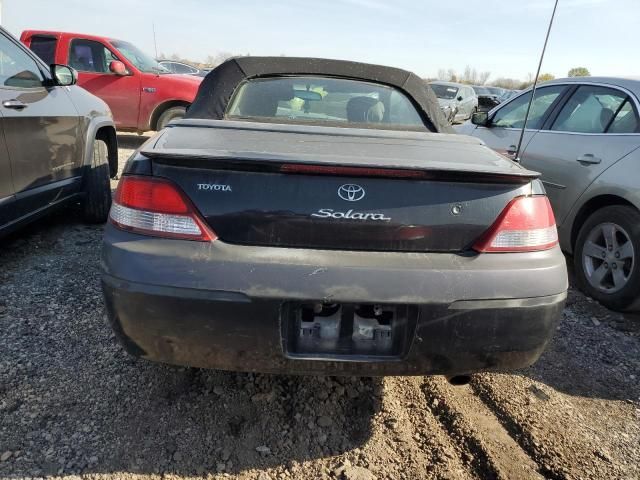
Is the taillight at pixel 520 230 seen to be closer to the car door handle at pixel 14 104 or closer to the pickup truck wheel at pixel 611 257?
the pickup truck wheel at pixel 611 257

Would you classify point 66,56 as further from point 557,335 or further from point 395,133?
point 557,335

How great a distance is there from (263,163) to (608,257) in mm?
2964

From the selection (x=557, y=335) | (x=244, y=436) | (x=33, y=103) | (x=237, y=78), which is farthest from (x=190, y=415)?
(x=33, y=103)

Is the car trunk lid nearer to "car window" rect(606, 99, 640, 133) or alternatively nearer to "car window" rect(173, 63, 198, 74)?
"car window" rect(606, 99, 640, 133)

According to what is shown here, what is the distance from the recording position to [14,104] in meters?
3.19

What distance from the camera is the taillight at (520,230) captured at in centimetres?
188

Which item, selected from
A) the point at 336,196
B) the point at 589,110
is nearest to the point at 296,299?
the point at 336,196

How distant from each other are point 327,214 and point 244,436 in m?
1.05

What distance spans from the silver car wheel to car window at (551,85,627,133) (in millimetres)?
841

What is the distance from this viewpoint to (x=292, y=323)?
178cm

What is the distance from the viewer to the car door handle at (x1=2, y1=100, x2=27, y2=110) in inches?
122

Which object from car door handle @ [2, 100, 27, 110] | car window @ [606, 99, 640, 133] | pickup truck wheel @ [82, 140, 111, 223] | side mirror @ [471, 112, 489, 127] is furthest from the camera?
side mirror @ [471, 112, 489, 127]

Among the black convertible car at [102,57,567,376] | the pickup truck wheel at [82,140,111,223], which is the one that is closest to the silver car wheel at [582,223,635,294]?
the black convertible car at [102,57,567,376]

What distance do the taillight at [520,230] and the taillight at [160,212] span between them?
3.50ft
